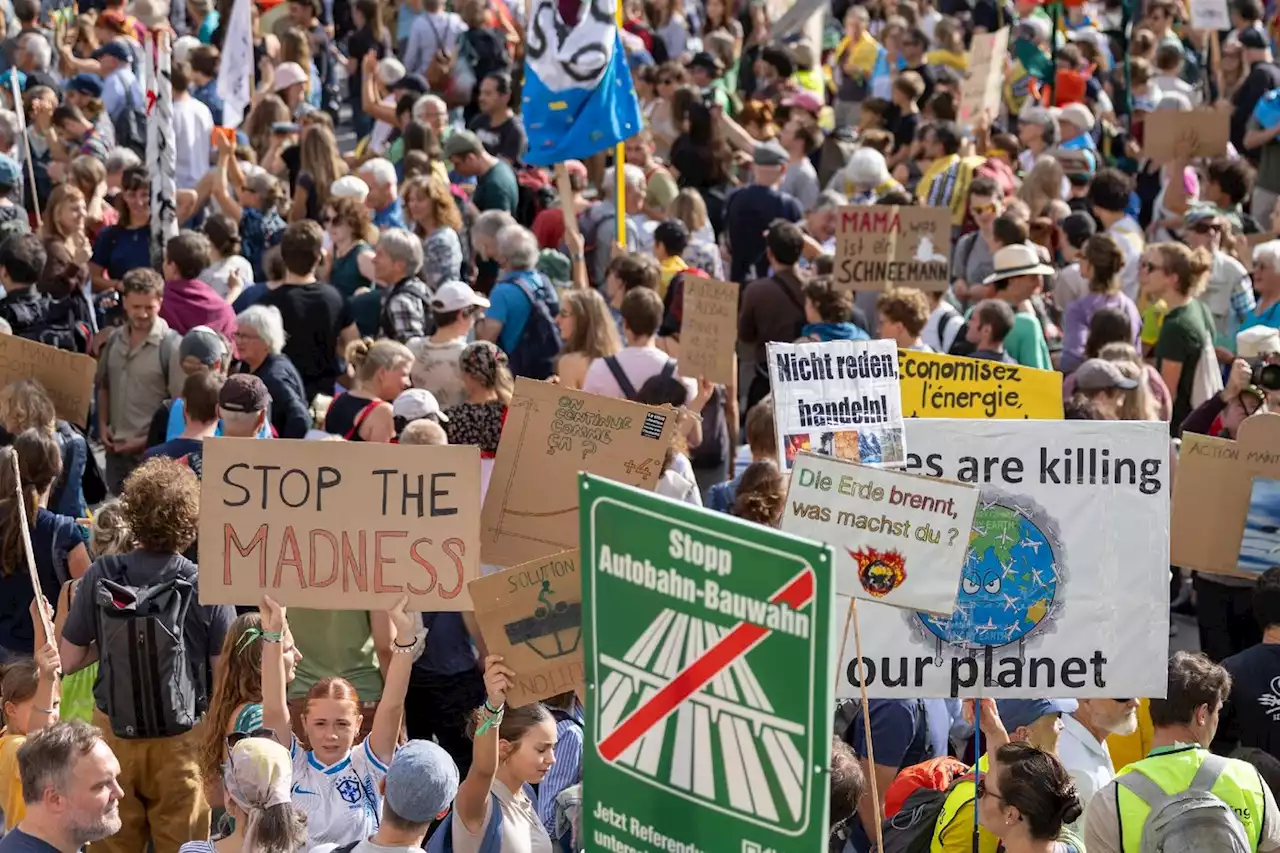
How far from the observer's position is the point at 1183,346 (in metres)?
9.41

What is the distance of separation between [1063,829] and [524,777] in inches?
58.6

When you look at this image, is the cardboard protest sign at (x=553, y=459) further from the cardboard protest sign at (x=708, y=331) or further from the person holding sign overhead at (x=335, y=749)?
the cardboard protest sign at (x=708, y=331)

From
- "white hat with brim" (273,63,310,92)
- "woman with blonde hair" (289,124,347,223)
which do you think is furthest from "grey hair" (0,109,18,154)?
"white hat with brim" (273,63,310,92)

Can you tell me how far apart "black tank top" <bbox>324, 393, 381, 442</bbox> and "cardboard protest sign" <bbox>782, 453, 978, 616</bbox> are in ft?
10.7

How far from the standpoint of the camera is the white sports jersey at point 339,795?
520 centimetres

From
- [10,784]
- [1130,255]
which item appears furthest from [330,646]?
[1130,255]

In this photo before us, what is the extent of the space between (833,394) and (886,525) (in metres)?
1.93

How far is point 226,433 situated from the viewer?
23.7 ft

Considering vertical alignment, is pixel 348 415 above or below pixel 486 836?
above

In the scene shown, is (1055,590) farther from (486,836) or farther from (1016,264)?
(1016,264)

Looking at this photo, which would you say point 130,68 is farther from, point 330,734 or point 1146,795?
point 1146,795

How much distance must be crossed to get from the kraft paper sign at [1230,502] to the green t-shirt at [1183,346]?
2190mm

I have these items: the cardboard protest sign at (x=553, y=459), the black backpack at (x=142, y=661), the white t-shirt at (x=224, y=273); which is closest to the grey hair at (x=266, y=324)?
the white t-shirt at (x=224, y=273)

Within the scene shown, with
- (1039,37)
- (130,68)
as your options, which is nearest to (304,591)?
(130,68)
